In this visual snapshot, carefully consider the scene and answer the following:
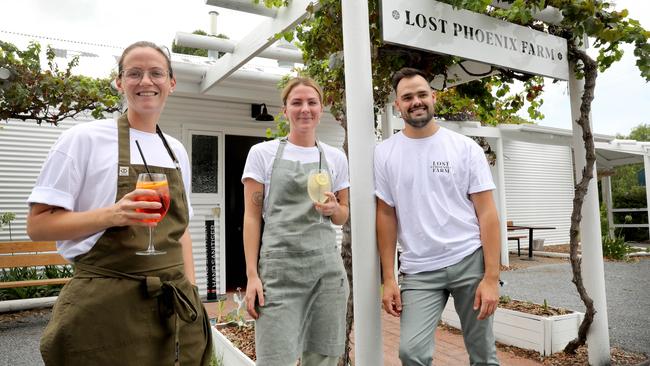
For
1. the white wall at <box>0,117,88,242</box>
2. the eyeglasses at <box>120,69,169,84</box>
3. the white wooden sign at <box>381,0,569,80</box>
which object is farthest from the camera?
the white wall at <box>0,117,88,242</box>

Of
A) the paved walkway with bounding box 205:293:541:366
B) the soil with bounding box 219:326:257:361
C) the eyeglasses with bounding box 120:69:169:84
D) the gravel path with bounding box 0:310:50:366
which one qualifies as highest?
the eyeglasses with bounding box 120:69:169:84

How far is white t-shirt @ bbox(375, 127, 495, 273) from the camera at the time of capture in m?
2.17

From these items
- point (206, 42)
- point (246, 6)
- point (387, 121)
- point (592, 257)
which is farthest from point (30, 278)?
point (592, 257)

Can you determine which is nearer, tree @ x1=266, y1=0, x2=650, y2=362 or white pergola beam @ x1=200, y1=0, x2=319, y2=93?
tree @ x1=266, y1=0, x2=650, y2=362

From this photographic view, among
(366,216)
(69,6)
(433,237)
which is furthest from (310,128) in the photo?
(69,6)

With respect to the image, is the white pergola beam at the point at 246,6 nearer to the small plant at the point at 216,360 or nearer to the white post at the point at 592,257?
the white post at the point at 592,257

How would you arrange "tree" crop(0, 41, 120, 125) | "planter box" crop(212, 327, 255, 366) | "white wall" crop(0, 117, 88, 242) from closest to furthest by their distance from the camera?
"planter box" crop(212, 327, 255, 366) → "tree" crop(0, 41, 120, 125) → "white wall" crop(0, 117, 88, 242)

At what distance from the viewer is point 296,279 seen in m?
2.17

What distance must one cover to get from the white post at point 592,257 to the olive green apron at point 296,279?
2526 millimetres

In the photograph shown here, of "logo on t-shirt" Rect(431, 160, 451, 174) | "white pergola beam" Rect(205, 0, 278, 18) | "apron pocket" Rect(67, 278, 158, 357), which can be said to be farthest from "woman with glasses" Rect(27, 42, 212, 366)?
"white pergola beam" Rect(205, 0, 278, 18)

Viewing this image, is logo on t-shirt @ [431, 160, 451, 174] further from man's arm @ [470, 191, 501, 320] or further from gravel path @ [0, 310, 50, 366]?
gravel path @ [0, 310, 50, 366]

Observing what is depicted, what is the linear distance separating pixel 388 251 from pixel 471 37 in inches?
57.4

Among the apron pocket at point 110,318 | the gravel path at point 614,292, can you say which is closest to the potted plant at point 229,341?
the apron pocket at point 110,318

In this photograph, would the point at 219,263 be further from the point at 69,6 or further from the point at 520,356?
the point at 69,6
